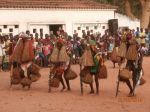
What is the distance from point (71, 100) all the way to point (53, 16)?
681 inches

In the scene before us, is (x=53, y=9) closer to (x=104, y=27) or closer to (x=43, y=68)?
(x=104, y=27)

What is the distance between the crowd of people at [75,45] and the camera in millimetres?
14430

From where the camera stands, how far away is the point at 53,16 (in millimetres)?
Answer: 30938

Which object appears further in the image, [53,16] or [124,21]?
[124,21]

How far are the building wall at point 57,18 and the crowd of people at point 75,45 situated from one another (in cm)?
314

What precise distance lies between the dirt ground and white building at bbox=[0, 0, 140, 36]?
11406 mm

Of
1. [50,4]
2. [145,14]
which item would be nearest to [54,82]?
[50,4]

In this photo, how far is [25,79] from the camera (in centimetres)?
1617

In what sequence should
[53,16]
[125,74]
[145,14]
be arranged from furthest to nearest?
[145,14] < [53,16] < [125,74]

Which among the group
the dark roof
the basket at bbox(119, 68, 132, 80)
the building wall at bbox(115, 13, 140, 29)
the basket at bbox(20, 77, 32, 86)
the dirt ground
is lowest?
the dirt ground

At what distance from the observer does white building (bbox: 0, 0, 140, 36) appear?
28.8 metres

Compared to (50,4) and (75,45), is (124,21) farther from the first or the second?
(75,45)

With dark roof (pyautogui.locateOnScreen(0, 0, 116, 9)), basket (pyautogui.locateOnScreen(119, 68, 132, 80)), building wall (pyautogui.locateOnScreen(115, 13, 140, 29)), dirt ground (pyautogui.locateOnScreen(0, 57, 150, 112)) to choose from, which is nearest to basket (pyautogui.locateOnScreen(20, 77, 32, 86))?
dirt ground (pyautogui.locateOnScreen(0, 57, 150, 112))

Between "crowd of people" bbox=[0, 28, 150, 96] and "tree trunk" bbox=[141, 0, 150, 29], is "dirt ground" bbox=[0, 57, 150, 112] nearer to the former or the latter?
"crowd of people" bbox=[0, 28, 150, 96]
